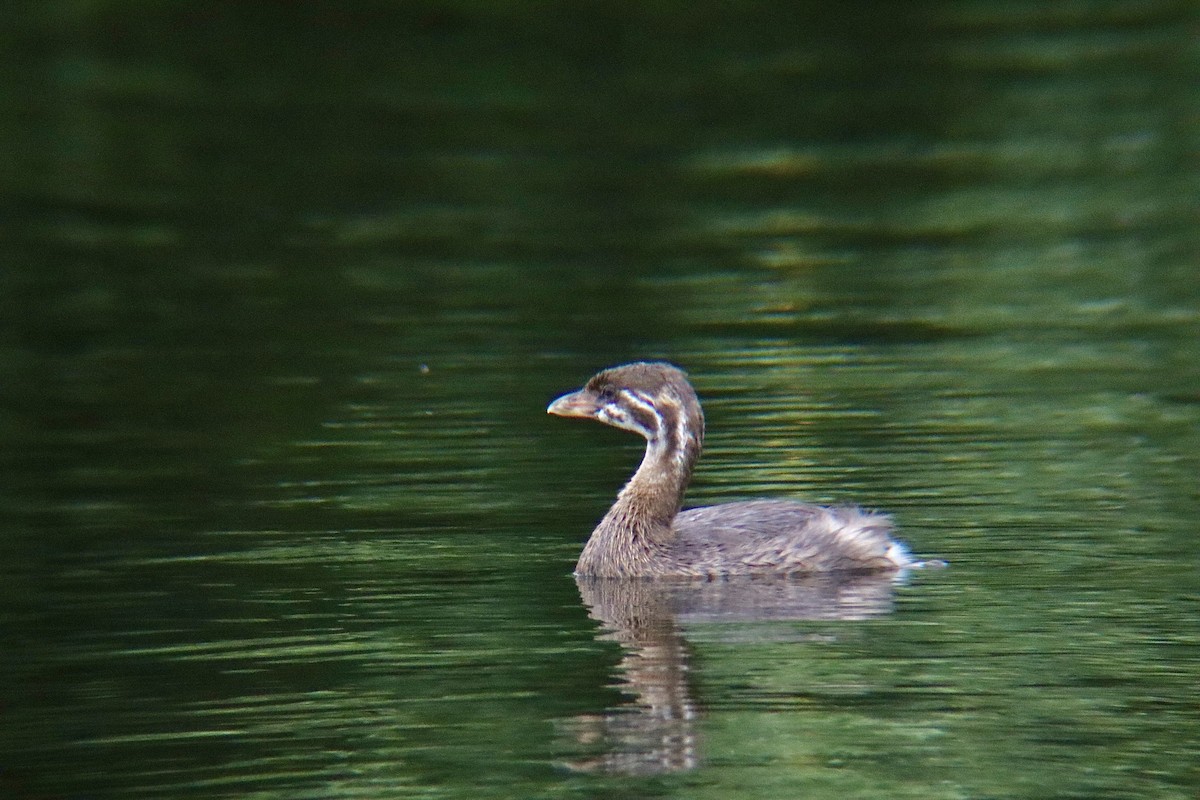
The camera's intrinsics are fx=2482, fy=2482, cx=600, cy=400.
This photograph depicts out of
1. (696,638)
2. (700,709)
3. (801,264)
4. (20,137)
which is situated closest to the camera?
(700,709)

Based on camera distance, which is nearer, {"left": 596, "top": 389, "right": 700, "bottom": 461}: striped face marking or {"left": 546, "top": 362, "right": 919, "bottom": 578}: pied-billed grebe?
{"left": 546, "top": 362, "right": 919, "bottom": 578}: pied-billed grebe

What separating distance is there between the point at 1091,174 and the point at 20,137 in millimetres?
17196

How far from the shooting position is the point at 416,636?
1214cm

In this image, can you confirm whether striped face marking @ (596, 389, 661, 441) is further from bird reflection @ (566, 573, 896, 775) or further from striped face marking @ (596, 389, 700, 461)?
bird reflection @ (566, 573, 896, 775)

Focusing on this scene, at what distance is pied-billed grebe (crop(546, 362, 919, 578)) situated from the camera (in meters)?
13.6

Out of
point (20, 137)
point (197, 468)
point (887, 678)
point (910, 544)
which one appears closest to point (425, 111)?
point (20, 137)

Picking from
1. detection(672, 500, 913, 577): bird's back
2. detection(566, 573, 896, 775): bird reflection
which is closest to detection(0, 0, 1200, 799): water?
detection(566, 573, 896, 775): bird reflection

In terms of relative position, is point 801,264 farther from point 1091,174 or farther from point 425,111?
point 425,111

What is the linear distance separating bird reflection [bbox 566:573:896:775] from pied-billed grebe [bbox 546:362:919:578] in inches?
4.1

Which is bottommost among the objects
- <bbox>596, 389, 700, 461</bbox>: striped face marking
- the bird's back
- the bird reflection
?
the bird reflection

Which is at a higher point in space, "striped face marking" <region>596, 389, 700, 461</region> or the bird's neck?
"striped face marking" <region>596, 389, 700, 461</region>

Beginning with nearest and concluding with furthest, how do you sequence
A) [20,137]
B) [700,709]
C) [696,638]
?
[700,709] < [696,638] < [20,137]

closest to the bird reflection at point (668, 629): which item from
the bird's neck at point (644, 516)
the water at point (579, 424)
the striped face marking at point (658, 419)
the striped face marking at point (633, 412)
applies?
the water at point (579, 424)

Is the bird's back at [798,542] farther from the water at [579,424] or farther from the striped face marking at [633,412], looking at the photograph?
the striped face marking at [633,412]
